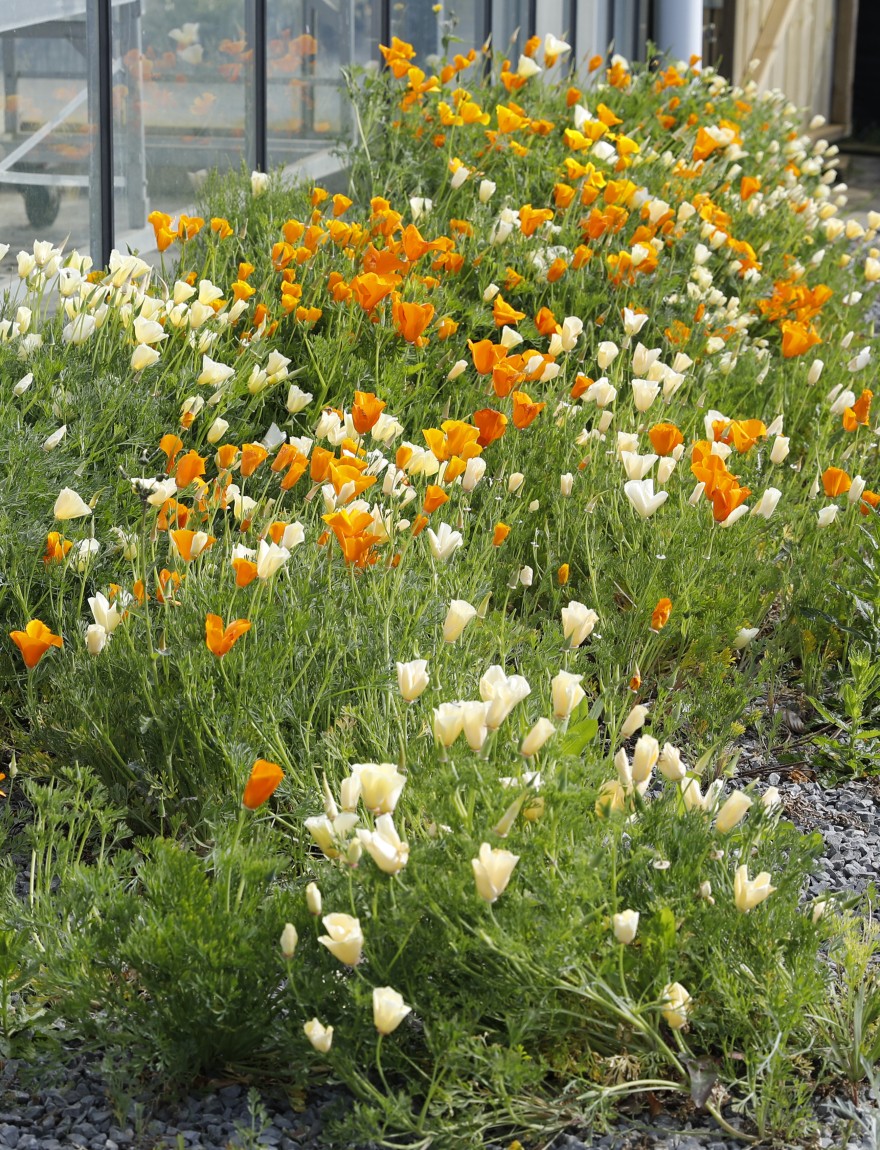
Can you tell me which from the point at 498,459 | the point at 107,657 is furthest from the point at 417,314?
the point at 107,657

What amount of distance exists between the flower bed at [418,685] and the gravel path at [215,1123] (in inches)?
1.8

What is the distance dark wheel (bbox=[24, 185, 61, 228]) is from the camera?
409 centimetres

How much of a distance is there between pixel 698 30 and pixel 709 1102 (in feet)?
32.0

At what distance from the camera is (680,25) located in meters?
10.2

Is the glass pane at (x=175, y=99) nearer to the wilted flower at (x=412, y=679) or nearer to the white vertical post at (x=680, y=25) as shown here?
the wilted flower at (x=412, y=679)

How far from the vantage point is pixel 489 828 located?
1.92 m

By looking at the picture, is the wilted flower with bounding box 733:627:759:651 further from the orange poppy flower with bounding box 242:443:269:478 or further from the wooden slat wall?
the wooden slat wall

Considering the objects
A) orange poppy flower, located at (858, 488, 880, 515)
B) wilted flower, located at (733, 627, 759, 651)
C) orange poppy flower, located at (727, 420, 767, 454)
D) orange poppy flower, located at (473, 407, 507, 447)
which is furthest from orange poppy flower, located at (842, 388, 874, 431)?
orange poppy flower, located at (473, 407, 507, 447)

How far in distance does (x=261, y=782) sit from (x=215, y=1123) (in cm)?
49

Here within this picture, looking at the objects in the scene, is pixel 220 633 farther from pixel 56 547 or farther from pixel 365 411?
pixel 365 411

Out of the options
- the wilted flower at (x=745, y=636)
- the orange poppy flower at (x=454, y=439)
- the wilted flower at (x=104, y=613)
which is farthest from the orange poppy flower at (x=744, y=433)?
the wilted flower at (x=104, y=613)

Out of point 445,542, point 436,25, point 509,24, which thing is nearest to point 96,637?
point 445,542

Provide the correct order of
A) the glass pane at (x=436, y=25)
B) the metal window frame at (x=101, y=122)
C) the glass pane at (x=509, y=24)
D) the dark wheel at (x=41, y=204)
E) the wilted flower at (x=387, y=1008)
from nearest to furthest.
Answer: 1. the wilted flower at (x=387, y=1008)
2. the dark wheel at (x=41, y=204)
3. the metal window frame at (x=101, y=122)
4. the glass pane at (x=436, y=25)
5. the glass pane at (x=509, y=24)

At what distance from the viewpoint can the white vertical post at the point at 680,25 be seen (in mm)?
10086
